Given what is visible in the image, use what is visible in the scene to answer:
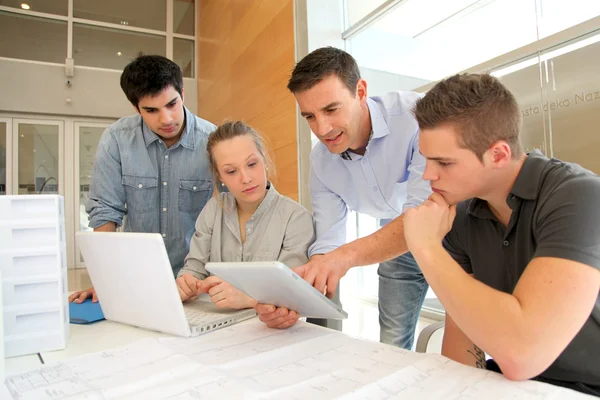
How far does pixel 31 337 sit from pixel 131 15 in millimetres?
6684

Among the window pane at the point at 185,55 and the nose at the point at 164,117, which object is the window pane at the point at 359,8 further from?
the window pane at the point at 185,55

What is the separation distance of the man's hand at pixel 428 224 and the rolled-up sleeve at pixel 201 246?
82 cm

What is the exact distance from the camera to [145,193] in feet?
6.04

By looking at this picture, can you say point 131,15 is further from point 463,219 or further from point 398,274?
point 463,219

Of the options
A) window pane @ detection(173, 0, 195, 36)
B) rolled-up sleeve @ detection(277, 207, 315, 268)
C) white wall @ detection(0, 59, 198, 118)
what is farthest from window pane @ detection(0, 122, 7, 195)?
rolled-up sleeve @ detection(277, 207, 315, 268)

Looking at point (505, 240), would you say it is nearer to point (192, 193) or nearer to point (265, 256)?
point (265, 256)

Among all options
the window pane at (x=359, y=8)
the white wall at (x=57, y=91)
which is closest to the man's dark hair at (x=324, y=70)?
the window pane at (x=359, y=8)

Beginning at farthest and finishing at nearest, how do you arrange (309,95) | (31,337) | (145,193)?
(145,193) < (309,95) < (31,337)

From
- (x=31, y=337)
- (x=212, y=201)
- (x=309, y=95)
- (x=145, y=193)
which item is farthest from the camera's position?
(x=145, y=193)

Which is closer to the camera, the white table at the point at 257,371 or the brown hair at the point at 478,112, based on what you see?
the white table at the point at 257,371

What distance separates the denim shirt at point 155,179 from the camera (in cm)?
182

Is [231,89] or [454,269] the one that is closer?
[454,269]

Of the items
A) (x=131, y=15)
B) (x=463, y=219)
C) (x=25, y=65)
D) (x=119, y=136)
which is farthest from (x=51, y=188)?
(x=463, y=219)

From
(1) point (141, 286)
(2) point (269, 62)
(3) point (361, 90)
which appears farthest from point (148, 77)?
(2) point (269, 62)
